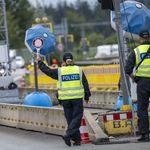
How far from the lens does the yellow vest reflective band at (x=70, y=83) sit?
7.93m

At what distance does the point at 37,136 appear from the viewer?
9.77 metres

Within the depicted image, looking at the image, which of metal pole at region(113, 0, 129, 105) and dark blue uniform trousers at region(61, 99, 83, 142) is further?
metal pole at region(113, 0, 129, 105)

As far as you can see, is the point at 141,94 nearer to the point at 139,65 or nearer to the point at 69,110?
the point at 139,65

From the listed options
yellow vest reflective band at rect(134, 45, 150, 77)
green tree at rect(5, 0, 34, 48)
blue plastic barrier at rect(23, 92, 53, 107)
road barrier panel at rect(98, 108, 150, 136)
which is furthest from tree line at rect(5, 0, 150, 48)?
yellow vest reflective band at rect(134, 45, 150, 77)

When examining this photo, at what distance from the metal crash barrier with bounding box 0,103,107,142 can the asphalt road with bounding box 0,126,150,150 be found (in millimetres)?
192

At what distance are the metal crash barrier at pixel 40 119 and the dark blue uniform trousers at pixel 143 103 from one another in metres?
0.85

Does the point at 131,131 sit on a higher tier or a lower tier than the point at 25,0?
lower

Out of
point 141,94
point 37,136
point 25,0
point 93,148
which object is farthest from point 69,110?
point 25,0

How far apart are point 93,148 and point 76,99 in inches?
40.0

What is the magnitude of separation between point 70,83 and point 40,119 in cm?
279

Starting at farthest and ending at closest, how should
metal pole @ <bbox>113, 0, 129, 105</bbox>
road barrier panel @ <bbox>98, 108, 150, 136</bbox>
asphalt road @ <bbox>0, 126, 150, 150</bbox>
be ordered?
1. metal pole @ <bbox>113, 0, 129, 105</bbox>
2. road barrier panel @ <bbox>98, 108, 150, 136</bbox>
3. asphalt road @ <bbox>0, 126, 150, 150</bbox>

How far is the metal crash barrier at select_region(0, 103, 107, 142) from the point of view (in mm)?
8961

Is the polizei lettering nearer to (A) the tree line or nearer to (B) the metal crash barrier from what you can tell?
(B) the metal crash barrier

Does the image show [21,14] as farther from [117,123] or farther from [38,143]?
[117,123]
